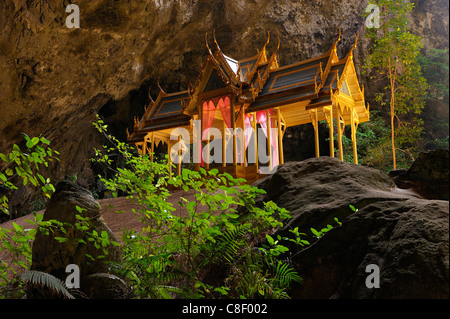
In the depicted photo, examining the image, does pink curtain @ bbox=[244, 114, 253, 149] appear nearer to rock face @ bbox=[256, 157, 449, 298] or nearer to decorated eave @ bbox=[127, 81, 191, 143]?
decorated eave @ bbox=[127, 81, 191, 143]

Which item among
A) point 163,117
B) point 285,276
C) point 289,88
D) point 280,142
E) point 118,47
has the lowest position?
point 285,276

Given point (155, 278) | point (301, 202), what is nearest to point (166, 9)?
point (301, 202)

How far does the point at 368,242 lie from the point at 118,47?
1398 cm

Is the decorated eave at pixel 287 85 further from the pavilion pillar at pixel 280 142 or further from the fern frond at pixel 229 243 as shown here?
the fern frond at pixel 229 243

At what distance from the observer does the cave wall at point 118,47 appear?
11891 millimetres

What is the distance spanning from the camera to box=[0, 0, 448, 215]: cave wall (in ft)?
39.0

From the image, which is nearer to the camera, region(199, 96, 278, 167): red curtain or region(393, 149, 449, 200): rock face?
region(393, 149, 449, 200): rock face

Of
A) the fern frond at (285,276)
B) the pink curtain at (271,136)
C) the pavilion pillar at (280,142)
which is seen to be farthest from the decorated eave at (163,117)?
the fern frond at (285,276)

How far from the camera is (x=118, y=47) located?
1481 cm

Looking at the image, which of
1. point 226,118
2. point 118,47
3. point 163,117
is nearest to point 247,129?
point 226,118

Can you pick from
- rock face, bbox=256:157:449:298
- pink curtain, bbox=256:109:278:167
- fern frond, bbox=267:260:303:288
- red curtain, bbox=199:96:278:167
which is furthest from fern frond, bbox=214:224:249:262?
pink curtain, bbox=256:109:278:167

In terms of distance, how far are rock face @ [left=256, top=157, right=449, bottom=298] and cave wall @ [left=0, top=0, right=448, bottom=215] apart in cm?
663

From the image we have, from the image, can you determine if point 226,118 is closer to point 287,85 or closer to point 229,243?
point 287,85
